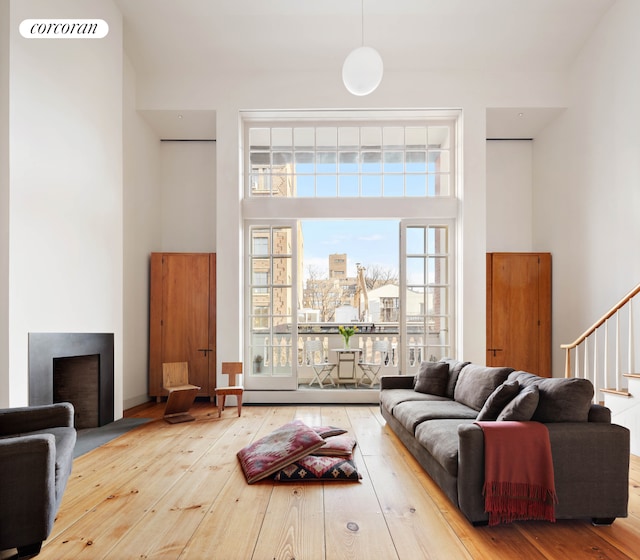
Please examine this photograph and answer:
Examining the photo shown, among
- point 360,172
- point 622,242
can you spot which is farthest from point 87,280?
point 622,242

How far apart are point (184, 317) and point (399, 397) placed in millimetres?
3584

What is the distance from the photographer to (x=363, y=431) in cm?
552

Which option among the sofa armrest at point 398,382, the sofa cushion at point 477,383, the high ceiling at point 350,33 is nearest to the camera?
the sofa cushion at point 477,383

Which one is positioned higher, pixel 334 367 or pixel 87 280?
pixel 87 280

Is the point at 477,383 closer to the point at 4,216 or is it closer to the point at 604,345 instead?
the point at 604,345

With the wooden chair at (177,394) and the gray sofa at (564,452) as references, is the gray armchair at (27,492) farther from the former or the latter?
the wooden chair at (177,394)

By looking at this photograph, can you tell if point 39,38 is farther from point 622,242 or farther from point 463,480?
point 622,242

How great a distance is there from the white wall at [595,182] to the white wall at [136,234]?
5.96 metres

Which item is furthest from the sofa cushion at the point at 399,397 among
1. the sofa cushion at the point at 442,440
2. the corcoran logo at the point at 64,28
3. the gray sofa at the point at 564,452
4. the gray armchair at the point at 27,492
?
the corcoran logo at the point at 64,28

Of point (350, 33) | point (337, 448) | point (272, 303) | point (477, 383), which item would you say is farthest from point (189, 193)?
point (477, 383)

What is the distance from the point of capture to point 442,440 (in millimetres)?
3533

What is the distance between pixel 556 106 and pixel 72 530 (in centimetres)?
737

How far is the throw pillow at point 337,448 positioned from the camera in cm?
435

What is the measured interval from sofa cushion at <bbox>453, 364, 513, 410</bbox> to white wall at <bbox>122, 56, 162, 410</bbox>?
435 centimetres
